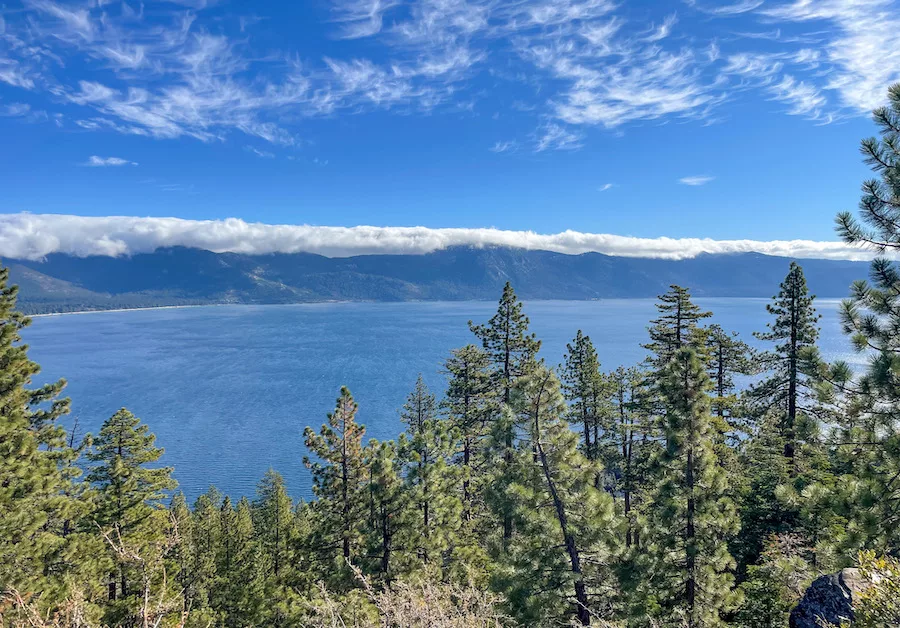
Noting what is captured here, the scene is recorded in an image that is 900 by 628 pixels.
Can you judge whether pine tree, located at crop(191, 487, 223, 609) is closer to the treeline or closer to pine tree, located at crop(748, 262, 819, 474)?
the treeline

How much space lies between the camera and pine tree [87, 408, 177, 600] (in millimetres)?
19062

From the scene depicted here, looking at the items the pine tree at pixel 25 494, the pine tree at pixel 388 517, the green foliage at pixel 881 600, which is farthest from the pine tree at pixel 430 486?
the green foliage at pixel 881 600

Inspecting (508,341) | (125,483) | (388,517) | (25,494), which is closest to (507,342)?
(508,341)

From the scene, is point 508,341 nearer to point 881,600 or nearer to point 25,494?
point 881,600

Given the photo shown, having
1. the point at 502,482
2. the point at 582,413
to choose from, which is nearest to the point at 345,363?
the point at 582,413

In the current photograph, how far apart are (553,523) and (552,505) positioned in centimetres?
58

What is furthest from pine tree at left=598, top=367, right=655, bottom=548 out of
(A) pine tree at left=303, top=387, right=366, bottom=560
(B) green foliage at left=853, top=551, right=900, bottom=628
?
(B) green foliage at left=853, top=551, right=900, bottom=628

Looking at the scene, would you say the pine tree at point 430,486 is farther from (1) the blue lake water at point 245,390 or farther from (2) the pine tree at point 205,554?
(1) the blue lake water at point 245,390

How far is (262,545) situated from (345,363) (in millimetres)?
124499

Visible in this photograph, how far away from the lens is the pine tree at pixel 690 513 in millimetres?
14508

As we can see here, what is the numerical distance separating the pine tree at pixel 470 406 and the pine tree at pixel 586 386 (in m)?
5.99

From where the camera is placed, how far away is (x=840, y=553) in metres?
9.29

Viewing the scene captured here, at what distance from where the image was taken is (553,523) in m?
14.3

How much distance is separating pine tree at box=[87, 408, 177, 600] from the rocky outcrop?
68.8 feet
